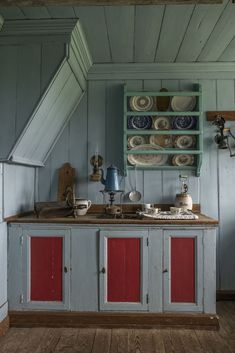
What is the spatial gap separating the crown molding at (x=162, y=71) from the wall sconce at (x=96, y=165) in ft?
2.49

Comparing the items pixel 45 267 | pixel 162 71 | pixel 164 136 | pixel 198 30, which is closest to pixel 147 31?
pixel 198 30

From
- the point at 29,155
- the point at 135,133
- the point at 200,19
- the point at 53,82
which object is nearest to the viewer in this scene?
the point at 200,19

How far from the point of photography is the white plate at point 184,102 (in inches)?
112

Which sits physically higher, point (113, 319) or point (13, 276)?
point (13, 276)

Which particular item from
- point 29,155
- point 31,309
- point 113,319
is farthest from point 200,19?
point 31,309

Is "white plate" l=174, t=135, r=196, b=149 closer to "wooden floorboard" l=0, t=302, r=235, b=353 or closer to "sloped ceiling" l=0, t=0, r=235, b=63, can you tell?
"sloped ceiling" l=0, t=0, r=235, b=63

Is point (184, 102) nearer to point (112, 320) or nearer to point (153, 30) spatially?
point (153, 30)

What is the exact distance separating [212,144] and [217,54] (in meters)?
0.79

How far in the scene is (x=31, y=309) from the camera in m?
2.32

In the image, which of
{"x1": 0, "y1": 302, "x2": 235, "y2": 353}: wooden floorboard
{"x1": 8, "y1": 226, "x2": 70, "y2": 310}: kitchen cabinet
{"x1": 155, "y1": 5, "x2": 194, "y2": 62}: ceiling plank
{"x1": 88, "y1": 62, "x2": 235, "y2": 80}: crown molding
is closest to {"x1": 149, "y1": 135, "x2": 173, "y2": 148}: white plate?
Answer: {"x1": 88, "y1": 62, "x2": 235, "y2": 80}: crown molding

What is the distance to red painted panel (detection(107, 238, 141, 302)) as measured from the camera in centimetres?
230

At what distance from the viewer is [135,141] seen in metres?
2.86

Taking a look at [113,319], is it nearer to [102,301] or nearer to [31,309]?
[102,301]

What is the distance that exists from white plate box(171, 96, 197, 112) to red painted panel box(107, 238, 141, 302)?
1.32 m
